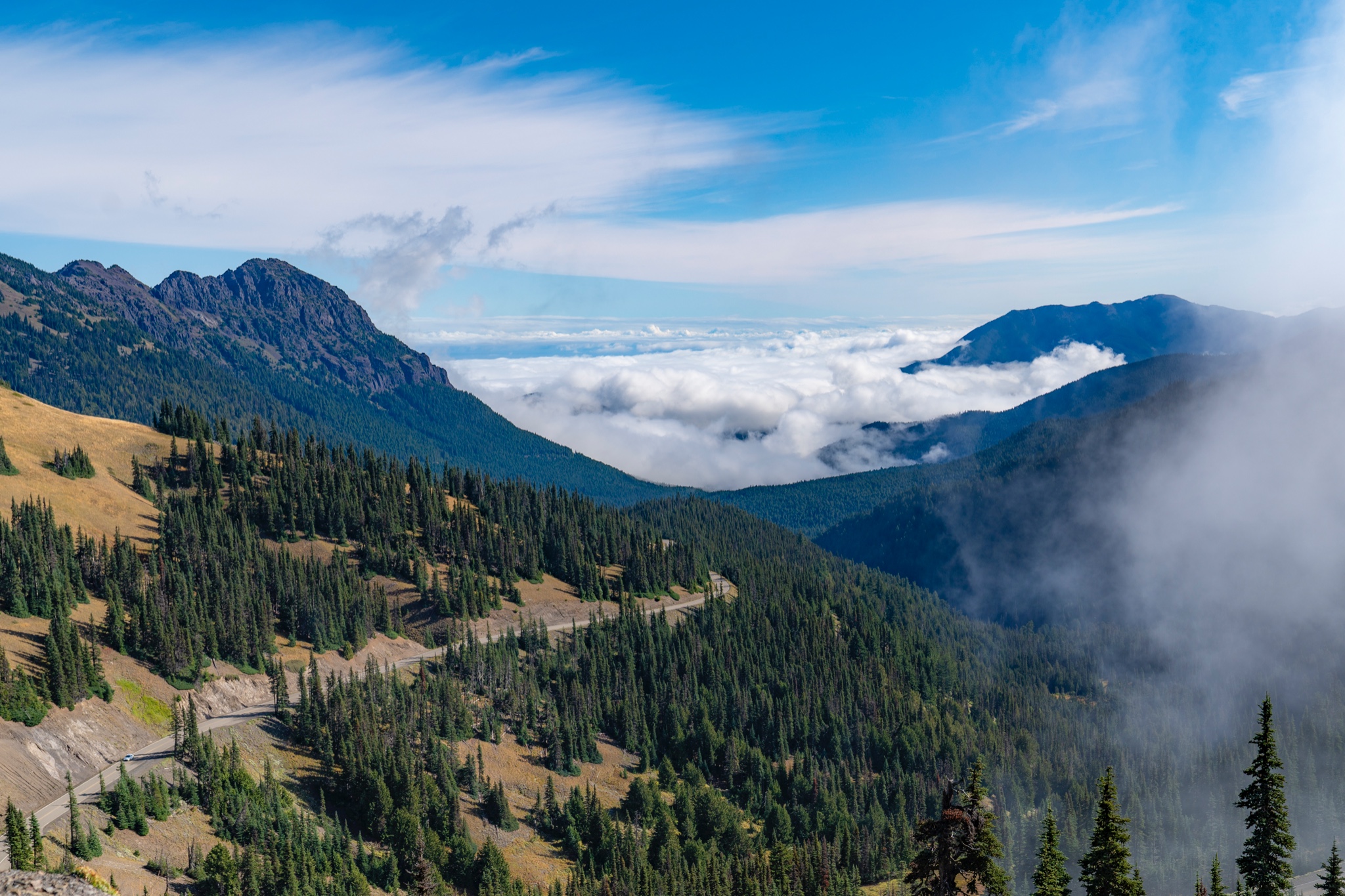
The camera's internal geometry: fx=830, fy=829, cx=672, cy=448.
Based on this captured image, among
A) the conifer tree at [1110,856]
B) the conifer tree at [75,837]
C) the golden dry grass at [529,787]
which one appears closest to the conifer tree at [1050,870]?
the conifer tree at [1110,856]

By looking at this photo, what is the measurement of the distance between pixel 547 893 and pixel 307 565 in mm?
101000

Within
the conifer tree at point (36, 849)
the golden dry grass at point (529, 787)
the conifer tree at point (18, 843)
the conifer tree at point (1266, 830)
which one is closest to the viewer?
the conifer tree at point (1266, 830)

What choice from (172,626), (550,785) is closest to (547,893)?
(550,785)

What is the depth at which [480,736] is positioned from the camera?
157625mm

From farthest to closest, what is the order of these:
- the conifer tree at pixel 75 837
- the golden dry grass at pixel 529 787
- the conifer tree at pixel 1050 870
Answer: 1. the golden dry grass at pixel 529 787
2. the conifer tree at pixel 75 837
3. the conifer tree at pixel 1050 870

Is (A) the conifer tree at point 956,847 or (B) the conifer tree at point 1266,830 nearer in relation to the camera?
(A) the conifer tree at point 956,847

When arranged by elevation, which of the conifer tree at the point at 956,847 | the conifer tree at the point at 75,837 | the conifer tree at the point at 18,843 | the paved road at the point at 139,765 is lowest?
the paved road at the point at 139,765

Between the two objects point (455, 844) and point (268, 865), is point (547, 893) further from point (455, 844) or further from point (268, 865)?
point (268, 865)

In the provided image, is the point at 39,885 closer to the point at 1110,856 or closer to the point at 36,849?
the point at 36,849

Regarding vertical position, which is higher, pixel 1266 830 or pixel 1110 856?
pixel 1110 856

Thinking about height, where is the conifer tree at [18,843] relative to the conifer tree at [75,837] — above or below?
above

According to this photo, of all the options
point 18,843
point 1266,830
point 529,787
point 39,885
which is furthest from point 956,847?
point 529,787

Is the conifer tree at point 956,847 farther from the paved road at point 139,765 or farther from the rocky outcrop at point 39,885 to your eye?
the paved road at point 139,765

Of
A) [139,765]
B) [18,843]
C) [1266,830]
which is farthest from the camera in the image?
[139,765]
